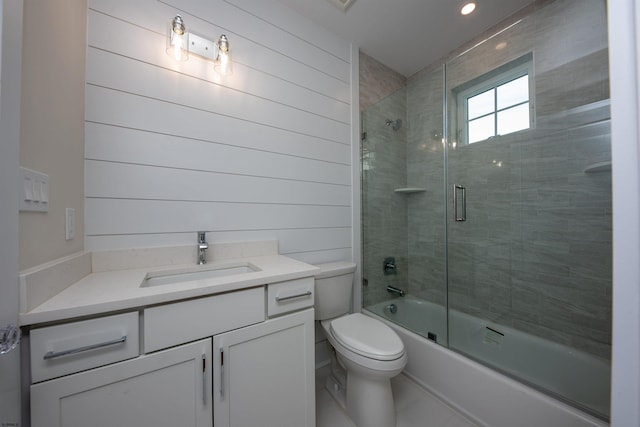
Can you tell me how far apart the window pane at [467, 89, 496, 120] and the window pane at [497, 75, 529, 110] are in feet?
0.17

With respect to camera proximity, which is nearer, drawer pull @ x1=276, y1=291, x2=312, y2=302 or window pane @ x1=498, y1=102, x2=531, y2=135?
drawer pull @ x1=276, y1=291, x2=312, y2=302

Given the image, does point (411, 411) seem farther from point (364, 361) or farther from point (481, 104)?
point (481, 104)

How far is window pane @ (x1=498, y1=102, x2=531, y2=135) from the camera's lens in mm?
1504

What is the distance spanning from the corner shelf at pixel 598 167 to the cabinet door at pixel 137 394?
2.09 meters

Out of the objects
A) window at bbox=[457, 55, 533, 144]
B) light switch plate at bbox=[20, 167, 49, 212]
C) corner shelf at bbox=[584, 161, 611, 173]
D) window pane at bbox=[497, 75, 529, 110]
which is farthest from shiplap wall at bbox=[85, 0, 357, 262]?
corner shelf at bbox=[584, 161, 611, 173]

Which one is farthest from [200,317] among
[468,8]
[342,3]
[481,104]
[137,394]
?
[468,8]

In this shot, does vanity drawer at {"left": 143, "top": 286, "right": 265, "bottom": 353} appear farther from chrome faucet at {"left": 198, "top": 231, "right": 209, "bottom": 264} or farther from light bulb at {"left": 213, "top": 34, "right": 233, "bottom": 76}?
light bulb at {"left": 213, "top": 34, "right": 233, "bottom": 76}

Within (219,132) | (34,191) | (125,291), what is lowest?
(125,291)

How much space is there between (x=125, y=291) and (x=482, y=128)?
7.79 feet

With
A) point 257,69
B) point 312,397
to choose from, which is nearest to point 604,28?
point 257,69

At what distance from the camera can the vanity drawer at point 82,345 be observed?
0.55 meters

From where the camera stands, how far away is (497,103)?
1668 millimetres

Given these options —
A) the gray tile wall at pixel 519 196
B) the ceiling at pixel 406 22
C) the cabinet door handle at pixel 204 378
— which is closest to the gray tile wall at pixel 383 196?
the gray tile wall at pixel 519 196

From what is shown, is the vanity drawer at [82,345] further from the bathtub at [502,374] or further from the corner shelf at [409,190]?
the corner shelf at [409,190]
